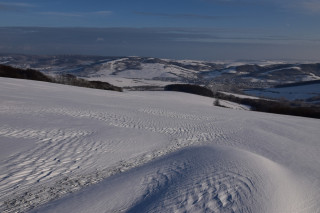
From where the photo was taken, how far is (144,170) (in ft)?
27.3

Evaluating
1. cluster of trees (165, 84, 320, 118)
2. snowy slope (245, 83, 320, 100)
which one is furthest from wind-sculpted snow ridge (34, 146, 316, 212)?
snowy slope (245, 83, 320, 100)

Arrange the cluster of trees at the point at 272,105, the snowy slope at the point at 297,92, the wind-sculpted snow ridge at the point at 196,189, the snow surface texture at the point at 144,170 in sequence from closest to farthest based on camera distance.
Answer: the wind-sculpted snow ridge at the point at 196,189
the snow surface texture at the point at 144,170
the cluster of trees at the point at 272,105
the snowy slope at the point at 297,92

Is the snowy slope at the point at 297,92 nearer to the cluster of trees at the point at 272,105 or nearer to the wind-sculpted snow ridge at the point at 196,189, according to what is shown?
the cluster of trees at the point at 272,105

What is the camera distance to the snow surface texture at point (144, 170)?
21.0 ft

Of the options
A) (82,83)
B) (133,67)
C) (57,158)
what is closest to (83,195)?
(57,158)

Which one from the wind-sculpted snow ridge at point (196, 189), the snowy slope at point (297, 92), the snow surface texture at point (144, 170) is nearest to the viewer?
the wind-sculpted snow ridge at point (196, 189)

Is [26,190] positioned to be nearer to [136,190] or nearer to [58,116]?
[136,190]

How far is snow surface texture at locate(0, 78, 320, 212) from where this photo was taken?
6.40 metres

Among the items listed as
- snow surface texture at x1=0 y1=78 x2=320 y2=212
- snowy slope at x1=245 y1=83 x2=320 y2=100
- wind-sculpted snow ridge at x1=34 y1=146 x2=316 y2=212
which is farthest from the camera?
snowy slope at x1=245 y1=83 x2=320 y2=100

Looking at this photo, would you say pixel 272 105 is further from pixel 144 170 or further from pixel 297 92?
pixel 144 170

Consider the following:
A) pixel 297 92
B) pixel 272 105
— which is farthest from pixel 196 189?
pixel 297 92

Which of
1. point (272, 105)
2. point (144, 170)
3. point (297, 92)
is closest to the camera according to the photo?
point (144, 170)

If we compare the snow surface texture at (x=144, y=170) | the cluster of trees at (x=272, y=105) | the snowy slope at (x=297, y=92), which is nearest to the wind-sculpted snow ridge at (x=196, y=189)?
the snow surface texture at (x=144, y=170)

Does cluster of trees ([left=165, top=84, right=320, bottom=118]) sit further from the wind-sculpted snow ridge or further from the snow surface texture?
the wind-sculpted snow ridge
